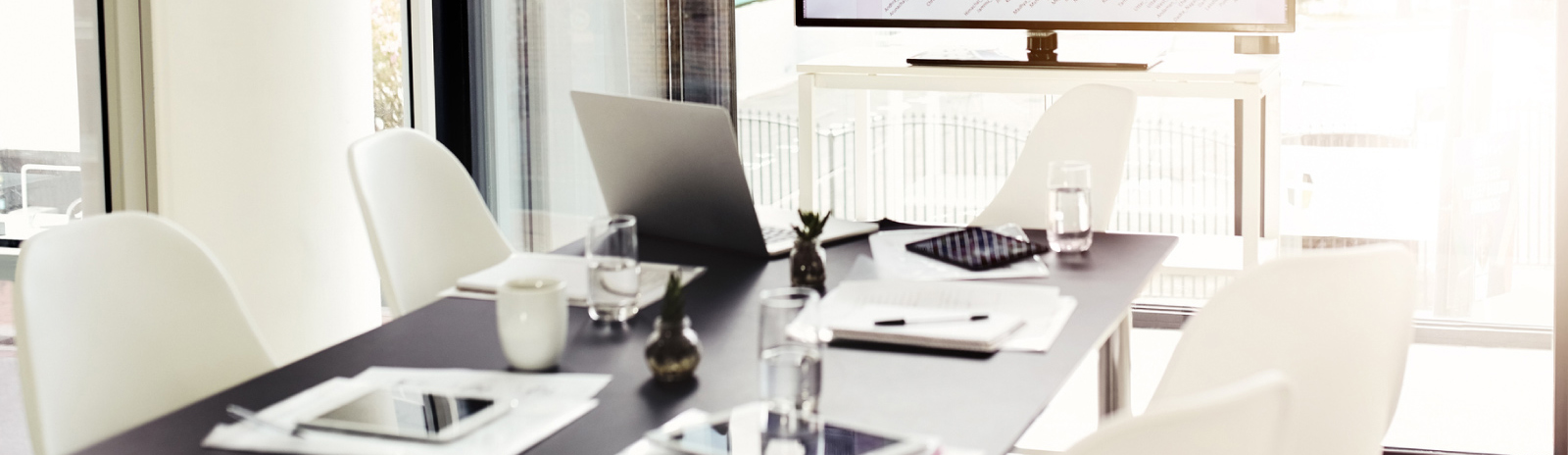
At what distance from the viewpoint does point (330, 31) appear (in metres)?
3.37

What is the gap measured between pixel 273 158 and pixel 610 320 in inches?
63.8

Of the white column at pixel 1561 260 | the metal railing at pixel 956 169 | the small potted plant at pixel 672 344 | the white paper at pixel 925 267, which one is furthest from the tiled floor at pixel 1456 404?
the small potted plant at pixel 672 344

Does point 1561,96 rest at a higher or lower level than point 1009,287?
higher

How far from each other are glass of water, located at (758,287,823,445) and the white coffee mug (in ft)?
0.93

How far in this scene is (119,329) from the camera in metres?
1.81

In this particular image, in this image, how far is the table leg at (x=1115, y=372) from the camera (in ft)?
8.38

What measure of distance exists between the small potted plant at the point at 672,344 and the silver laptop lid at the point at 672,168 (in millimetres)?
513

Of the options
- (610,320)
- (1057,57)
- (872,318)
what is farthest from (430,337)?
(1057,57)

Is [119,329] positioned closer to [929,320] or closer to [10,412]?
[929,320]

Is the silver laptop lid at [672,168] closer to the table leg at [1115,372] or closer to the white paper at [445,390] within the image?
the white paper at [445,390]

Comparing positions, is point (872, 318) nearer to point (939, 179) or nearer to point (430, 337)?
point (430, 337)

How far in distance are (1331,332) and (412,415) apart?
0.94 metres

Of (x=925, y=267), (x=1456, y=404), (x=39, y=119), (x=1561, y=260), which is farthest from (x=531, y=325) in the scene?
(x=1456, y=404)

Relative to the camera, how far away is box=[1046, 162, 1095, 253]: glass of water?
2.21 m
